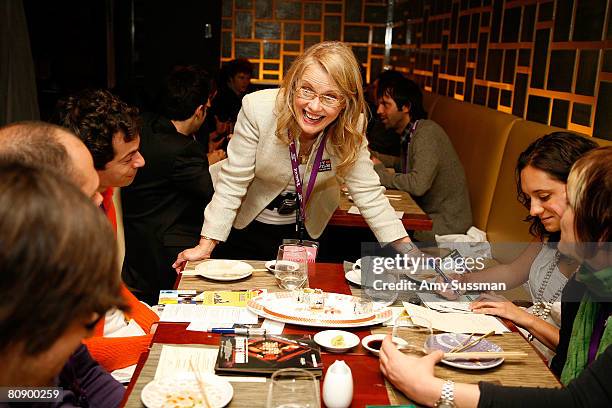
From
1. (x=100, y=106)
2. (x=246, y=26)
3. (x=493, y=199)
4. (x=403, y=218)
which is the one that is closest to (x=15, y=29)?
(x=100, y=106)

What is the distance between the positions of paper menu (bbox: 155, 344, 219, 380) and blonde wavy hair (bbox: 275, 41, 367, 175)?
1.07 metres

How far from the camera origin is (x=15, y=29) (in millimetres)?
4031

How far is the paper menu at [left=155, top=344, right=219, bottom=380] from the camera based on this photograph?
5.13 ft

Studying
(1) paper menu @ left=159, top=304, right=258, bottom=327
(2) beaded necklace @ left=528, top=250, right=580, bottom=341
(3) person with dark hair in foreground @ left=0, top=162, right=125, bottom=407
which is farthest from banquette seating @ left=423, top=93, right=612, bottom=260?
(3) person with dark hair in foreground @ left=0, top=162, right=125, bottom=407

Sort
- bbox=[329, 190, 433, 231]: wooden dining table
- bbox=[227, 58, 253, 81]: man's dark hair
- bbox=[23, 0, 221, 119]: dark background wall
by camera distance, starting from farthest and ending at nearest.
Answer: bbox=[227, 58, 253, 81]: man's dark hair < bbox=[23, 0, 221, 119]: dark background wall < bbox=[329, 190, 433, 231]: wooden dining table

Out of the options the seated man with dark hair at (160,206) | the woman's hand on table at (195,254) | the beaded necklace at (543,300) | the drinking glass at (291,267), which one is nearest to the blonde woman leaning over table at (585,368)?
the drinking glass at (291,267)

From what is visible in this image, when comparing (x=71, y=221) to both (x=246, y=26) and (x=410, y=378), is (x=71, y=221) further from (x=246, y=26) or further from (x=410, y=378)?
(x=246, y=26)

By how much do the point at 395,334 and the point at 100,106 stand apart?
4.34ft

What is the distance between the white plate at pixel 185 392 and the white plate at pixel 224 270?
2.32ft

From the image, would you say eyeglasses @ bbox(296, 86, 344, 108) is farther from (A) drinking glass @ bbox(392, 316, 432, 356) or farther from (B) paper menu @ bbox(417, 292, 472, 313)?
(A) drinking glass @ bbox(392, 316, 432, 356)

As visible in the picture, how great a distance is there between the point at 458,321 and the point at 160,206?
1779 millimetres

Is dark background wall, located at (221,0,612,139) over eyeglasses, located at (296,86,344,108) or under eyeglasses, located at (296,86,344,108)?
over

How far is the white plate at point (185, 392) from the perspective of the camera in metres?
1.40

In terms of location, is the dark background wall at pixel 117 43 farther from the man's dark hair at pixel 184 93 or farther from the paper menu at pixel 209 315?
the paper menu at pixel 209 315
